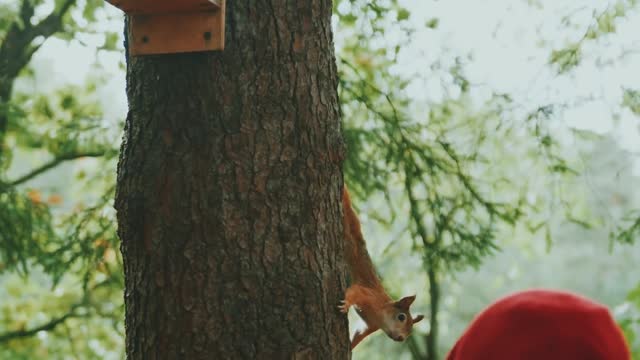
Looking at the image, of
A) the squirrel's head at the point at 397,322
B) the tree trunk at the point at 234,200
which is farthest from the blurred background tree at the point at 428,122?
the tree trunk at the point at 234,200

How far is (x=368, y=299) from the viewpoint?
210cm

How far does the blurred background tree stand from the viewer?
3.64 metres

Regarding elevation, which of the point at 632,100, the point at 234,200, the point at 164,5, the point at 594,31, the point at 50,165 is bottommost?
the point at 234,200

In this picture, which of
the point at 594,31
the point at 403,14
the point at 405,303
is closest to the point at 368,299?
the point at 405,303

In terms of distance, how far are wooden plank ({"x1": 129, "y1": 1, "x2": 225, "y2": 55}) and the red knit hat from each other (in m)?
0.82

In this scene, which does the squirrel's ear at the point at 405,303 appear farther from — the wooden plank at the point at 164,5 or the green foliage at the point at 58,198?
the green foliage at the point at 58,198

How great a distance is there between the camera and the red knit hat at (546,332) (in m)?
1.37

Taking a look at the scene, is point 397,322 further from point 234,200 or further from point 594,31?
point 594,31

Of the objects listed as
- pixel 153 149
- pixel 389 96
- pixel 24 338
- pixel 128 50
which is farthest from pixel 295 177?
pixel 24 338

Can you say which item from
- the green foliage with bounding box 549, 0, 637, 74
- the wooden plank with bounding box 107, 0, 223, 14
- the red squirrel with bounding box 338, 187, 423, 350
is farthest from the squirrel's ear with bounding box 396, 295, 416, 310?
the green foliage with bounding box 549, 0, 637, 74

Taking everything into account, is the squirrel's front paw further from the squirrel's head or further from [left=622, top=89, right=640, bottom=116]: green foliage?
[left=622, top=89, right=640, bottom=116]: green foliage

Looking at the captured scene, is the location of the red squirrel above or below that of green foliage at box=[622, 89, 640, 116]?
below

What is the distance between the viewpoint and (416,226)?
3963 millimetres

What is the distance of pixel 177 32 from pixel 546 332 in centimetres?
98
